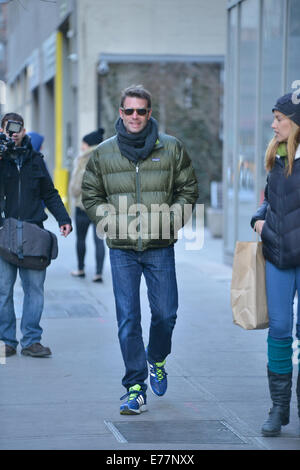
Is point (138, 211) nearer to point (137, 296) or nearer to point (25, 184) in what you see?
point (137, 296)

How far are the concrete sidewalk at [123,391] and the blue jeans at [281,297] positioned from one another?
1.93 ft

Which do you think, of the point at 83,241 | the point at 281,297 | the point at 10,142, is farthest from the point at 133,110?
the point at 83,241

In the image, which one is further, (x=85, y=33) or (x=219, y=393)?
(x=85, y=33)

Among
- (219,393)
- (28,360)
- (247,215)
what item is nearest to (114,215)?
(219,393)

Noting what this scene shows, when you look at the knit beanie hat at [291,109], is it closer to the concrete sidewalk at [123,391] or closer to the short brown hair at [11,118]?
the concrete sidewalk at [123,391]

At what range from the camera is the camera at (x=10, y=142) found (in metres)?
6.59

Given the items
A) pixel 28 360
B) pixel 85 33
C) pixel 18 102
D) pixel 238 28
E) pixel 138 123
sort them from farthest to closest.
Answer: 1. pixel 18 102
2. pixel 85 33
3. pixel 238 28
4. pixel 28 360
5. pixel 138 123

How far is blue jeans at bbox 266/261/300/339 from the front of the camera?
16.0ft

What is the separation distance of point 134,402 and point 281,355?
961 millimetres

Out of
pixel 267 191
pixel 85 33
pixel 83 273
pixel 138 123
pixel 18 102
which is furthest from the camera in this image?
pixel 18 102

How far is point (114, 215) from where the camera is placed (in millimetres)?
5418

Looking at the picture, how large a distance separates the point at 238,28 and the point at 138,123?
26.2 feet

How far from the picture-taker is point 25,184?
6.88m

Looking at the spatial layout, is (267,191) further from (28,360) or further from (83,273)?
(83,273)
